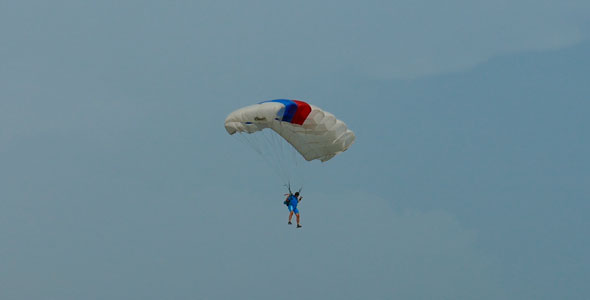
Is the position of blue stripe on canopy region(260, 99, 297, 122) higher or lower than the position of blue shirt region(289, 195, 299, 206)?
higher

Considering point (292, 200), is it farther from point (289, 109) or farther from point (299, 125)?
point (289, 109)

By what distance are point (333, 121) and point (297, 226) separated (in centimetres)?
456

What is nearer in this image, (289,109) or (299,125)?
(289,109)

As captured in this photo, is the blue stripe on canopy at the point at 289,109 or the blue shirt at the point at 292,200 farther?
the blue shirt at the point at 292,200

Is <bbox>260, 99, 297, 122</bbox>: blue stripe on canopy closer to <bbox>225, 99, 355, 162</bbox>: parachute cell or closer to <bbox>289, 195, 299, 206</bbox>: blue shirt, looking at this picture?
<bbox>225, 99, 355, 162</bbox>: parachute cell

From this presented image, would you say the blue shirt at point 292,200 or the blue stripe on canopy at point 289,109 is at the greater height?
the blue stripe on canopy at point 289,109

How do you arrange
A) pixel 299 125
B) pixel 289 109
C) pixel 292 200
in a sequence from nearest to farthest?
pixel 289 109 → pixel 299 125 → pixel 292 200

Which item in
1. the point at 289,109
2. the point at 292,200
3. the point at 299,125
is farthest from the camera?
the point at 292,200

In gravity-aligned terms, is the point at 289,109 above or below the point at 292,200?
above

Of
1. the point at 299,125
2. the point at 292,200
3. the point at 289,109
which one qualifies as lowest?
the point at 292,200

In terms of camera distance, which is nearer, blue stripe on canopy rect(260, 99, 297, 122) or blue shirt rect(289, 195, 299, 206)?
blue stripe on canopy rect(260, 99, 297, 122)

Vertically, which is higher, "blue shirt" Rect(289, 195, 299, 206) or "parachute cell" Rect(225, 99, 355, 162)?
"parachute cell" Rect(225, 99, 355, 162)

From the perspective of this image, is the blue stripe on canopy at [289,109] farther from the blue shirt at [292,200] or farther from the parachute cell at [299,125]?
the blue shirt at [292,200]

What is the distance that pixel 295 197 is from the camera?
47344 mm
